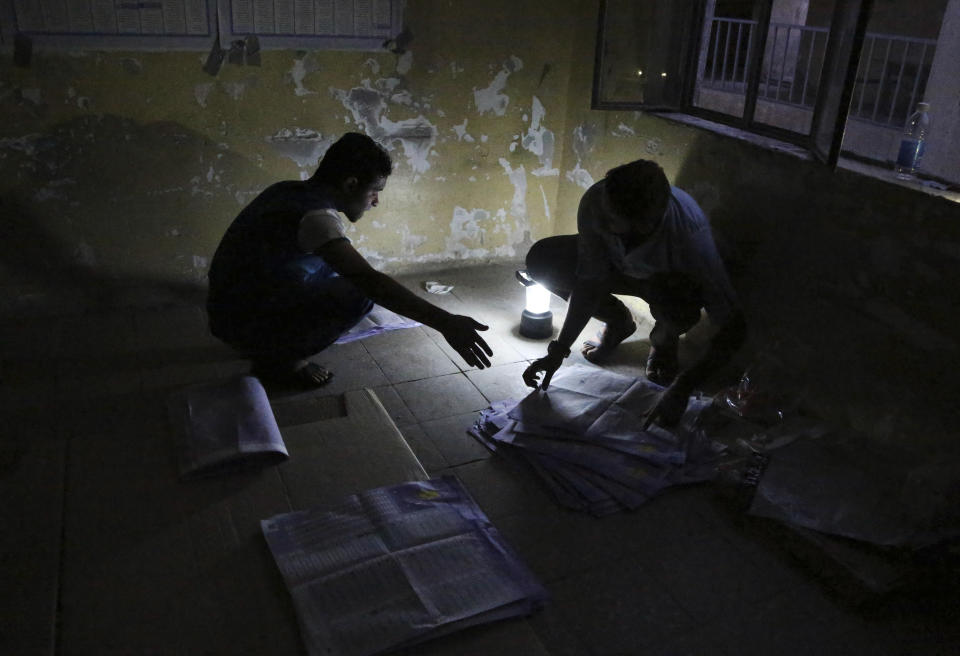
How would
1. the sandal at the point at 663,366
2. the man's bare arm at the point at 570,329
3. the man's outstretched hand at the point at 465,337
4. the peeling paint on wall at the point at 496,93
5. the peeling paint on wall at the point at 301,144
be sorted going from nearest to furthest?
the man's outstretched hand at the point at 465,337 < the man's bare arm at the point at 570,329 < the sandal at the point at 663,366 < the peeling paint on wall at the point at 301,144 < the peeling paint on wall at the point at 496,93

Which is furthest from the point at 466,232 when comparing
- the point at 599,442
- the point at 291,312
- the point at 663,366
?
the point at 599,442

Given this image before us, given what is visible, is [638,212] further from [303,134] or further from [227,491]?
[303,134]

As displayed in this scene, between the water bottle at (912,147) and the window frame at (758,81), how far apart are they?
0.65 ft

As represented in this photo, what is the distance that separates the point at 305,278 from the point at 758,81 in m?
1.89

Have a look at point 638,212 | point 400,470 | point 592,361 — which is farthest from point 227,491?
point 592,361

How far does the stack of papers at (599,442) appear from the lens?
2098 millimetres

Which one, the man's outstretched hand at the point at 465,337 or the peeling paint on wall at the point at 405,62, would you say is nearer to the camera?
the man's outstretched hand at the point at 465,337

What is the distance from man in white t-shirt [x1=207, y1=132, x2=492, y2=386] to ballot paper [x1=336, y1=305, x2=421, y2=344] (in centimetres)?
35

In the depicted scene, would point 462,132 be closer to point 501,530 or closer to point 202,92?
point 202,92

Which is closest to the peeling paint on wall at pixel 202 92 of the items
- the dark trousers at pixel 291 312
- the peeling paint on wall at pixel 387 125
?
the peeling paint on wall at pixel 387 125

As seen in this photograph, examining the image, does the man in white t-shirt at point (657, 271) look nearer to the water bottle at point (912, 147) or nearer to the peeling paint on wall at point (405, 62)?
the water bottle at point (912, 147)

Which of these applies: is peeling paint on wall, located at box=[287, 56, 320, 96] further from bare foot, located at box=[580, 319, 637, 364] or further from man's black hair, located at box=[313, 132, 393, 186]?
bare foot, located at box=[580, 319, 637, 364]

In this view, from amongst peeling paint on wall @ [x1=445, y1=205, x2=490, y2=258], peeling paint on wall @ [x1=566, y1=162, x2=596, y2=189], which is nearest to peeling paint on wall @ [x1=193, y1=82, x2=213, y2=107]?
peeling paint on wall @ [x1=445, y1=205, x2=490, y2=258]

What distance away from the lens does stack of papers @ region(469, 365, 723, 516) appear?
2098 mm
